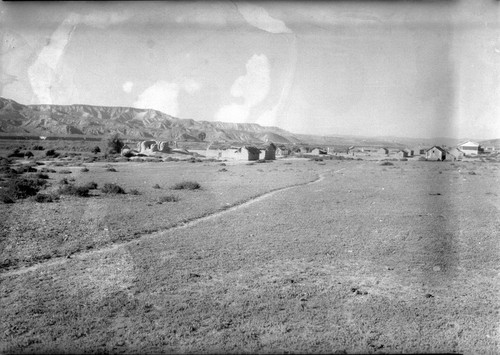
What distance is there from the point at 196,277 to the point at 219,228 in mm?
4789

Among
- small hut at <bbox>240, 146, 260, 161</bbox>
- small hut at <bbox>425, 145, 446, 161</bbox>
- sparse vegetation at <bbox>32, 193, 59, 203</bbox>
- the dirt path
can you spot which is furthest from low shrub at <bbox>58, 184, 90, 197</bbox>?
small hut at <bbox>425, 145, 446, 161</bbox>

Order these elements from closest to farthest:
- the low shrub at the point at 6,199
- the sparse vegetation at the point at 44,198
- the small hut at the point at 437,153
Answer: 1. the low shrub at the point at 6,199
2. the sparse vegetation at the point at 44,198
3. the small hut at the point at 437,153

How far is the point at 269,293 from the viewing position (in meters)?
7.73

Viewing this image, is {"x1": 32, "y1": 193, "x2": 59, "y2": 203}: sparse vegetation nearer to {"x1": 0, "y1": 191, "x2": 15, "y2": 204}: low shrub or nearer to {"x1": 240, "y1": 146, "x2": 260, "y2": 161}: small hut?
{"x1": 0, "y1": 191, "x2": 15, "y2": 204}: low shrub

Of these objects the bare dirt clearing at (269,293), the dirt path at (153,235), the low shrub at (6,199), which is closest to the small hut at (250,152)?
the dirt path at (153,235)

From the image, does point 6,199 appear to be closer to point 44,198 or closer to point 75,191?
point 44,198

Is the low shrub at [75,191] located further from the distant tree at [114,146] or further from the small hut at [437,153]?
the small hut at [437,153]

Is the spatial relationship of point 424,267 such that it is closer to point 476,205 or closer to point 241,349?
point 241,349

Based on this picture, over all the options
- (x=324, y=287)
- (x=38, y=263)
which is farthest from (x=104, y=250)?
(x=324, y=287)

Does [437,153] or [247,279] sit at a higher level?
[437,153]

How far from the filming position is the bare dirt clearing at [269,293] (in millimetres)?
5918

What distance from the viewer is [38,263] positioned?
365 inches

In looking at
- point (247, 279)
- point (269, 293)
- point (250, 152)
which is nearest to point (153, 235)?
point (247, 279)

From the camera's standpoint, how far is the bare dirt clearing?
19.4ft
